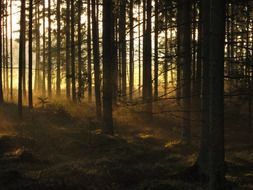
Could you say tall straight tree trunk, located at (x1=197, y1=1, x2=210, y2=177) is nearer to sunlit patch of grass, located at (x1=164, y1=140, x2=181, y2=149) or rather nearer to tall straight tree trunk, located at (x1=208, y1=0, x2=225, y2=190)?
tall straight tree trunk, located at (x1=208, y1=0, x2=225, y2=190)

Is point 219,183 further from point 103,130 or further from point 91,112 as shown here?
point 91,112

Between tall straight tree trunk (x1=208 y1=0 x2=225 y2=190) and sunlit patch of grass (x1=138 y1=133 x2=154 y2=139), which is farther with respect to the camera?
sunlit patch of grass (x1=138 y1=133 x2=154 y2=139)

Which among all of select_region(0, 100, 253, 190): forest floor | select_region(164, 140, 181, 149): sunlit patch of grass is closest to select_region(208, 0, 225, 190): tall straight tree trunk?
select_region(0, 100, 253, 190): forest floor

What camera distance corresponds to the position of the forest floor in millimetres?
12414

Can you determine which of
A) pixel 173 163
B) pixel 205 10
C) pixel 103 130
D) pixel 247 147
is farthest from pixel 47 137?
pixel 205 10

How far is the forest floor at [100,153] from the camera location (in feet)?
40.7

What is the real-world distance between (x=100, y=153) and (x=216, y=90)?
9146 mm

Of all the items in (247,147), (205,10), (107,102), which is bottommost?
(247,147)

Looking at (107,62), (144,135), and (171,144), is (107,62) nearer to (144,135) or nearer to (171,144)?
(144,135)

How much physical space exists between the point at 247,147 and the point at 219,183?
34.8 feet

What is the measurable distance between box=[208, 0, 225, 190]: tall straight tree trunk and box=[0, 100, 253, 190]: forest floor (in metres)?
1.80

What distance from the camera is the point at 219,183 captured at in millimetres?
9594

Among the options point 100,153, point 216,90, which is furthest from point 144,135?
point 216,90

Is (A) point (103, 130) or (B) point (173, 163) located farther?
(A) point (103, 130)
